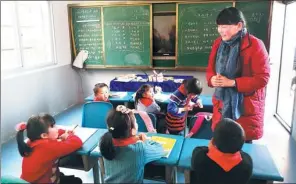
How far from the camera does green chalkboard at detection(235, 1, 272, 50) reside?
144 inches

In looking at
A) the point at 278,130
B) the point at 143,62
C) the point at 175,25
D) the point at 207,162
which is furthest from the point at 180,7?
the point at 207,162

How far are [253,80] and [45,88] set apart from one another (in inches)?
128

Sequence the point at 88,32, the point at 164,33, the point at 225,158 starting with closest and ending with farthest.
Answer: the point at 225,158, the point at 164,33, the point at 88,32

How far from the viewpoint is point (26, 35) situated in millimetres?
3525

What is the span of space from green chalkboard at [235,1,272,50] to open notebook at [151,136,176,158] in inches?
110

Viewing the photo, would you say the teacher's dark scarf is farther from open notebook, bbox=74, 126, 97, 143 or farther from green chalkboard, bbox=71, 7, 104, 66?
green chalkboard, bbox=71, 7, 104, 66

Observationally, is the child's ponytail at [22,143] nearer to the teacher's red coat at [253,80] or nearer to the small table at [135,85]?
the teacher's red coat at [253,80]

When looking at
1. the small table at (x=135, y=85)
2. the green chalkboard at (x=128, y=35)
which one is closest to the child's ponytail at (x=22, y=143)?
the small table at (x=135, y=85)

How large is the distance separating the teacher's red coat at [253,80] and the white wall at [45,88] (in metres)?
2.61

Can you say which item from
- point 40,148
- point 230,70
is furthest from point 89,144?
point 230,70

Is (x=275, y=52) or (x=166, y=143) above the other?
(x=275, y=52)

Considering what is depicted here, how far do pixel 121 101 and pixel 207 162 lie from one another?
185cm

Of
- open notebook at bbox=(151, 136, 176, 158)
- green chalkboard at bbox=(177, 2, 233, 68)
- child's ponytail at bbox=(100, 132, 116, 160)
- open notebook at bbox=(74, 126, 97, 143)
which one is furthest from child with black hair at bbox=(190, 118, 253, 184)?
green chalkboard at bbox=(177, 2, 233, 68)

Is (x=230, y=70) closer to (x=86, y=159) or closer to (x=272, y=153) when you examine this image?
(x=86, y=159)
